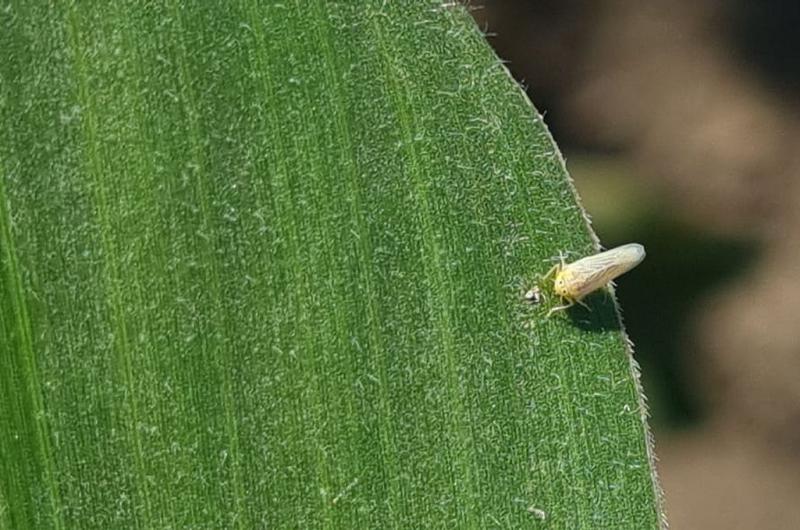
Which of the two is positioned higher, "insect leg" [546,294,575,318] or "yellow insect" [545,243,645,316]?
"yellow insect" [545,243,645,316]

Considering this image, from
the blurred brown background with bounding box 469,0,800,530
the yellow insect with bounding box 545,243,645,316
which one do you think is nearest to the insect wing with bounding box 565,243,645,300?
the yellow insect with bounding box 545,243,645,316

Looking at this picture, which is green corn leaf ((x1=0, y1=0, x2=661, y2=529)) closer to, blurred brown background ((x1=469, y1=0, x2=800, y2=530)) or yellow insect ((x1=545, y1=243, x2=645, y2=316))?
yellow insect ((x1=545, y1=243, x2=645, y2=316))

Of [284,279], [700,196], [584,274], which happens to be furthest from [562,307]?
[700,196]

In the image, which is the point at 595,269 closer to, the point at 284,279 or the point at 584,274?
the point at 584,274

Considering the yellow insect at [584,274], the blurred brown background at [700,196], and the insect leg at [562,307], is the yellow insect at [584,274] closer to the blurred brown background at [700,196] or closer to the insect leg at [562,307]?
the insect leg at [562,307]

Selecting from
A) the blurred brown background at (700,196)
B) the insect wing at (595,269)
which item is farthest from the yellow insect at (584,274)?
the blurred brown background at (700,196)

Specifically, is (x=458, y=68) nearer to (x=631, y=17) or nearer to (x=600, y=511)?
(x=600, y=511)
